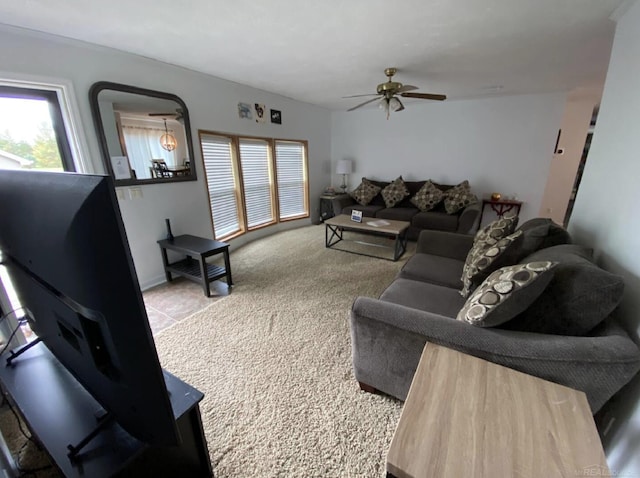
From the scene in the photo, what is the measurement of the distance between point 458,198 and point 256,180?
3.29m

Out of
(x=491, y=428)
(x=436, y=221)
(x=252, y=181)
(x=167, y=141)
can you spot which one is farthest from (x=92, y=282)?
(x=436, y=221)

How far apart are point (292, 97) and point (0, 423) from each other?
4.64 meters

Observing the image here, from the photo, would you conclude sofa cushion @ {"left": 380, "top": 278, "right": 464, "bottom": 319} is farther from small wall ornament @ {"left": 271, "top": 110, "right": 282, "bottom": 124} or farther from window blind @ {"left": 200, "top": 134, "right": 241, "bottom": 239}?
small wall ornament @ {"left": 271, "top": 110, "right": 282, "bottom": 124}

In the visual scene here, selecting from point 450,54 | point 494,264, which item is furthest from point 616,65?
point 494,264

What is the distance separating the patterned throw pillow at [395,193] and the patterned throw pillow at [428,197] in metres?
0.24

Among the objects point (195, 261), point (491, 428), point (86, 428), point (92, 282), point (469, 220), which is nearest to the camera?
point (92, 282)

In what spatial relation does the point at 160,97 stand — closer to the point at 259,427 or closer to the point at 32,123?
the point at 32,123

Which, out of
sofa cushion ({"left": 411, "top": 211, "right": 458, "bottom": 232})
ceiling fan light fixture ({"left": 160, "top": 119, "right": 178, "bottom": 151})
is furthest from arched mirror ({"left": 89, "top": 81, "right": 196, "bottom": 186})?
sofa cushion ({"left": 411, "top": 211, "right": 458, "bottom": 232})

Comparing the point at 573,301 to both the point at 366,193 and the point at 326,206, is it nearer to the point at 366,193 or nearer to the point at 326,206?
the point at 366,193

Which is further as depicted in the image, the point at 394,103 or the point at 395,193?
the point at 395,193

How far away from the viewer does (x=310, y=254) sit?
3707 mm

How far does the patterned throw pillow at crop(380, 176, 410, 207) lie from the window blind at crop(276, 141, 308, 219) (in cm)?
162

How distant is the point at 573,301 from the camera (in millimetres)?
1056

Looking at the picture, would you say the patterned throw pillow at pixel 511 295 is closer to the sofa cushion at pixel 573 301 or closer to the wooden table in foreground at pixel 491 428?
the sofa cushion at pixel 573 301
